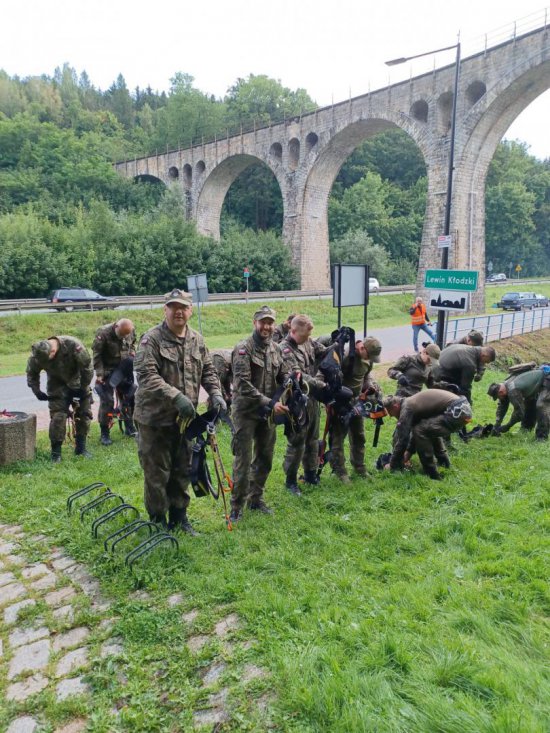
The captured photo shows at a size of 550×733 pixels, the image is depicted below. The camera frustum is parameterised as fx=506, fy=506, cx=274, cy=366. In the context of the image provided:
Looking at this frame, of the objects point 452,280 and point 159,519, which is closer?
point 159,519

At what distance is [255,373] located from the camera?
5348mm

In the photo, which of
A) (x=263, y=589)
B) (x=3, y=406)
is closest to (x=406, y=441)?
(x=263, y=589)

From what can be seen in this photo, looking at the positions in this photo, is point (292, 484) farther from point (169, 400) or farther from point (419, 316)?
point (419, 316)

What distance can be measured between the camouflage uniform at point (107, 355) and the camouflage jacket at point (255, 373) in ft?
10.5

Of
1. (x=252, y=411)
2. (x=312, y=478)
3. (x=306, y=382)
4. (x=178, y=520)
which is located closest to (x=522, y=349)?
(x=312, y=478)

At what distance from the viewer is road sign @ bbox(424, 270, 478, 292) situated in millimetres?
10203

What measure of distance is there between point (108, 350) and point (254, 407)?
357 cm

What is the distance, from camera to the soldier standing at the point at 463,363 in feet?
25.7

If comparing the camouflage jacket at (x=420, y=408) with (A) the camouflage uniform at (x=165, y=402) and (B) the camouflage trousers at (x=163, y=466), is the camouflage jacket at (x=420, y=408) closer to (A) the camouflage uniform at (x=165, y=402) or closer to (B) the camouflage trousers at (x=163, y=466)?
(A) the camouflage uniform at (x=165, y=402)

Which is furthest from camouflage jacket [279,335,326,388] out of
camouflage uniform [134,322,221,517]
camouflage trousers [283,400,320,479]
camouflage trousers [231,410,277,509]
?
camouflage uniform [134,322,221,517]

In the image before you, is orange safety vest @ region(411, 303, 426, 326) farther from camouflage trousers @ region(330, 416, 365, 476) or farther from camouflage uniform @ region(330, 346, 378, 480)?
camouflage trousers @ region(330, 416, 365, 476)

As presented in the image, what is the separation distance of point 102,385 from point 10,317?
1442cm

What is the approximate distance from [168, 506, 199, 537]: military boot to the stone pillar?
3.04m

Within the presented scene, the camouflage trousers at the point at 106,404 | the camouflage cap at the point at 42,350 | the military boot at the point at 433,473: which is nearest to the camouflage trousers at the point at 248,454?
the military boot at the point at 433,473
